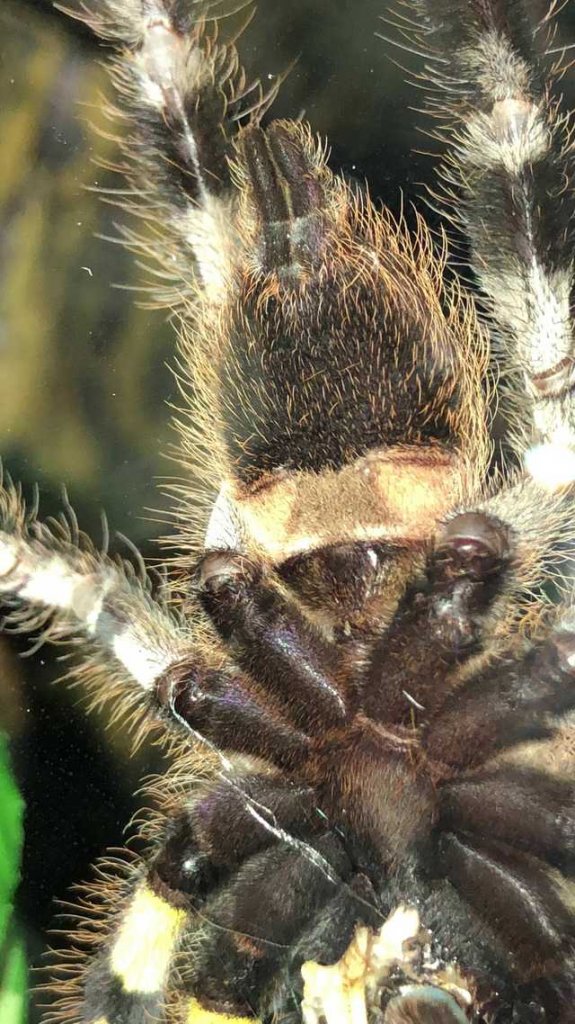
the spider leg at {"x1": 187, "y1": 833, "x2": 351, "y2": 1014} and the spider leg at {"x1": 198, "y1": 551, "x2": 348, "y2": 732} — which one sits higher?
the spider leg at {"x1": 198, "y1": 551, "x2": 348, "y2": 732}

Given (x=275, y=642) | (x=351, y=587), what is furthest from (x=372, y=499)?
(x=275, y=642)

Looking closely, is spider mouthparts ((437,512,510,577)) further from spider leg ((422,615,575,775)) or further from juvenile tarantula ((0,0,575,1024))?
spider leg ((422,615,575,775))

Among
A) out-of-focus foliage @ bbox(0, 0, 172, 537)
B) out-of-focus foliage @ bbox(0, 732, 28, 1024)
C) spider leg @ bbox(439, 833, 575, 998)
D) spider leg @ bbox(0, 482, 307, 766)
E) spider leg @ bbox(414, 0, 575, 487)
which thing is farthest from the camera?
out-of-focus foliage @ bbox(0, 0, 172, 537)

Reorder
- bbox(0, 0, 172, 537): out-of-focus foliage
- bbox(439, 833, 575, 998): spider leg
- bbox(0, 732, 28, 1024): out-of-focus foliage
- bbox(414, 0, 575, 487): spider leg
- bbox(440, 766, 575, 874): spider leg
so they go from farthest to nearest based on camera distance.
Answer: bbox(0, 0, 172, 537): out-of-focus foliage
bbox(0, 732, 28, 1024): out-of-focus foliage
bbox(414, 0, 575, 487): spider leg
bbox(440, 766, 575, 874): spider leg
bbox(439, 833, 575, 998): spider leg

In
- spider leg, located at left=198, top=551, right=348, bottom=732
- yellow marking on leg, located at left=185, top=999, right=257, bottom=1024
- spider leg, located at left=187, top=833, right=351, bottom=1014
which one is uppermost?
spider leg, located at left=198, top=551, right=348, bottom=732

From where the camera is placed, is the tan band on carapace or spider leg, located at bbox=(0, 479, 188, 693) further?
spider leg, located at bbox=(0, 479, 188, 693)

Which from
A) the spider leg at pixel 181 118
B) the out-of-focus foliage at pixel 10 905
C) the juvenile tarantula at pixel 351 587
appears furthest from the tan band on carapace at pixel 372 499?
the out-of-focus foliage at pixel 10 905

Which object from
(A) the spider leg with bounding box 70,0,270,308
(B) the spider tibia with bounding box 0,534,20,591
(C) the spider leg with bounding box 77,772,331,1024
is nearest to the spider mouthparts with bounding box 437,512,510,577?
(C) the spider leg with bounding box 77,772,331,1024

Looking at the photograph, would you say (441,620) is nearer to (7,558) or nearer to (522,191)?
(522,191)
